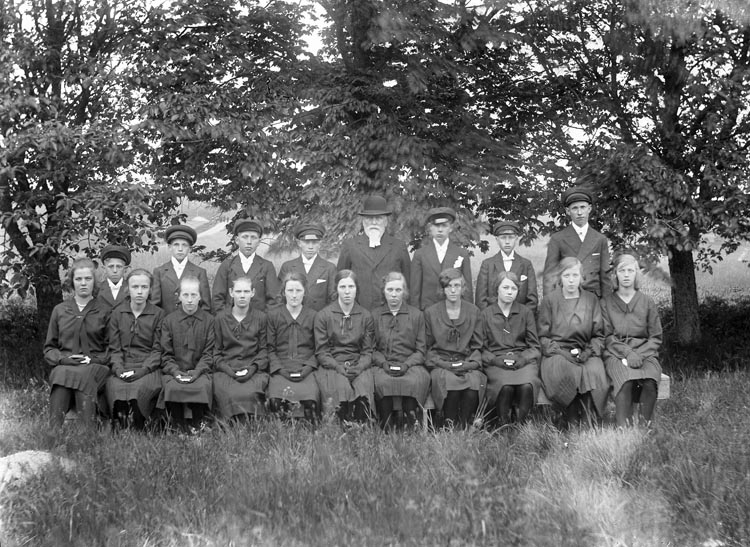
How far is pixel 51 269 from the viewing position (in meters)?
7.93

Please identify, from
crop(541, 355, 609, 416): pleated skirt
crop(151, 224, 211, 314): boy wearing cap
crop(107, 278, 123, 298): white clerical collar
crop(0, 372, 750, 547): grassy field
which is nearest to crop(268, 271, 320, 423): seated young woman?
crop(0, 372, 750, 547): grassy field

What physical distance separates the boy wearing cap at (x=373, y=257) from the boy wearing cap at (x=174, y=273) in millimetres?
1327

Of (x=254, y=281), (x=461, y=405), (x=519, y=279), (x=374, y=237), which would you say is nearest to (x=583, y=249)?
(x=519, y=279)

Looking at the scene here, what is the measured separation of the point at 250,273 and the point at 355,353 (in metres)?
1.34

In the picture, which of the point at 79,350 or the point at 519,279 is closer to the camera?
the point at 79,350

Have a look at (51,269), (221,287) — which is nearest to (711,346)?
(221,287)

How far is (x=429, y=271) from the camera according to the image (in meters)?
6.75

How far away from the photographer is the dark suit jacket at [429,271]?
671 centimetres

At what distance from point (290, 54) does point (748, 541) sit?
7.79m

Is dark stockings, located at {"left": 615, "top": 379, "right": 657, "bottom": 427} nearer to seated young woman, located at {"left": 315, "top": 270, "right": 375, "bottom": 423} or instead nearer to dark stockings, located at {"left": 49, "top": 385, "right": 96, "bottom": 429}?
seated young woman, located at {"left": 315, "top": 270, "right": 375, "bottom": 423}

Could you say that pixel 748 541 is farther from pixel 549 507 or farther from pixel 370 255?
pixel 370 255

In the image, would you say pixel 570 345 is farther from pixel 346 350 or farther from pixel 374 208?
pixel 374 208

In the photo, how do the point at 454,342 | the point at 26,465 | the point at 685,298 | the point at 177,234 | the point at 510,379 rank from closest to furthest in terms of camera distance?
the point at 26,465, the point at 510,379, the point at 454,342, the point at 177,234, the point at 685,298

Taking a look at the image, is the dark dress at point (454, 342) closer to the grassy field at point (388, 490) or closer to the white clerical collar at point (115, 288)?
the grassy field at point (388, 490)
